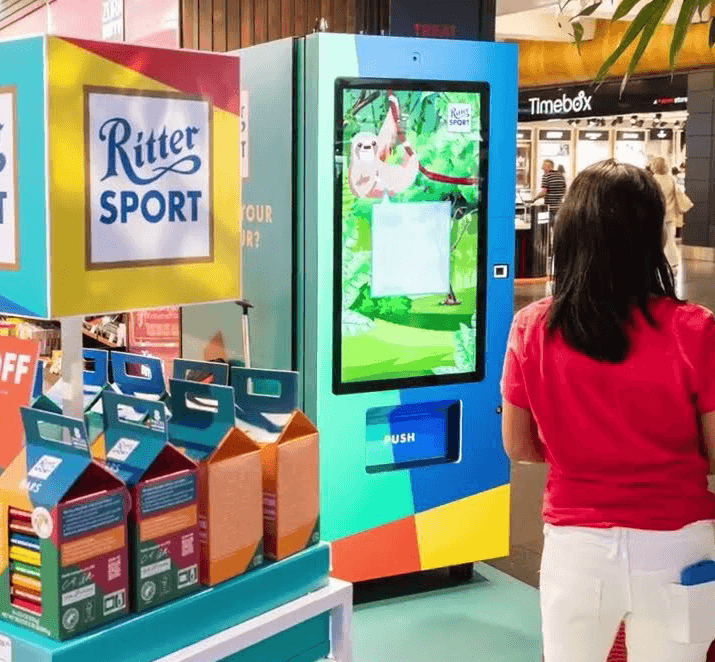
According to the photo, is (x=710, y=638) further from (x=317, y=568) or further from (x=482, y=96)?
(x=482, y=96)

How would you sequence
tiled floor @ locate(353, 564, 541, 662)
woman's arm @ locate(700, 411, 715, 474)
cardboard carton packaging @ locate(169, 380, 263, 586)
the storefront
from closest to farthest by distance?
cardboard carton packaging @ locate(169, 380, 263, 586) → woman's arm @ locate(700, 411, 715, 474) → tiled floor @ locate(353, 564, 541, 662) → the storefront

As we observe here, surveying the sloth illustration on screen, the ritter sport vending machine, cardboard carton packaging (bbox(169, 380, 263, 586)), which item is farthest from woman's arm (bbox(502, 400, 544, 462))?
the sloth illustration on screen

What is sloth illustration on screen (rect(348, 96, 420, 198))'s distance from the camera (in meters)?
3.57

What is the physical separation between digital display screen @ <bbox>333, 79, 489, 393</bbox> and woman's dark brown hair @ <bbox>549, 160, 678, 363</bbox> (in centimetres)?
168

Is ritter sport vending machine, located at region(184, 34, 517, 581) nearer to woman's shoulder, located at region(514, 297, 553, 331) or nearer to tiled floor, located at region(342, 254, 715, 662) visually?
A: tiled floor, located at region(342, 254, 715, 662)

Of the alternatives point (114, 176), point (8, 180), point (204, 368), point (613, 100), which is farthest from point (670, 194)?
point (8, 180)

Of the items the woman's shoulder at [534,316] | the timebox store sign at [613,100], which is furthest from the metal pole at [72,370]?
the timebox store sign at [613,100]

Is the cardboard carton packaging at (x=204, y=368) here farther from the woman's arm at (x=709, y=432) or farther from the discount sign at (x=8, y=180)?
the woman's arm at (x=709, y=432)

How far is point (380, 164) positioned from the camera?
361cm

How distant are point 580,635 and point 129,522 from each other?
844mm

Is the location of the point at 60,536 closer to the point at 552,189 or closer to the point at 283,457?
the point at 283,457

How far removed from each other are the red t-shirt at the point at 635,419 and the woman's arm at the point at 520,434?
9cm

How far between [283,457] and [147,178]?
497 mm

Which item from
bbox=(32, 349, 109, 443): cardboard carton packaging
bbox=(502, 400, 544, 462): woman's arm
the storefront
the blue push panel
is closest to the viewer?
the blue push panel
